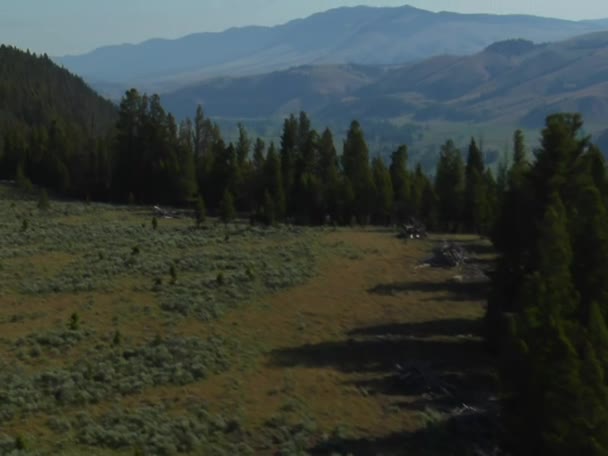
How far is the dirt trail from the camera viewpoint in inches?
1211

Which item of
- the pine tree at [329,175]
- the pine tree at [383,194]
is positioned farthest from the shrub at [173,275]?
the pine tree at [383,194]

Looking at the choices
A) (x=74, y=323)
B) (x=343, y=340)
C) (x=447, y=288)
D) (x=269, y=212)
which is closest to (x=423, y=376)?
(x=343, y=340)

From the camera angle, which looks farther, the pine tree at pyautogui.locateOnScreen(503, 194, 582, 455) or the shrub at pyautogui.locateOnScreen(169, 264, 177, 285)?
the shrub at pyautogui.locateOnScreen(169, 264, 177, 285)

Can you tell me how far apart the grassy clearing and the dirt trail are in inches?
4.0

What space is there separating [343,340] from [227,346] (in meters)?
6.10

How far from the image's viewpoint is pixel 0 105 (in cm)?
16550

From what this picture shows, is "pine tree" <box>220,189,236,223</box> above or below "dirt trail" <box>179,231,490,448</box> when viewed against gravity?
above

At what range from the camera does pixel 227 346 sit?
36594mm

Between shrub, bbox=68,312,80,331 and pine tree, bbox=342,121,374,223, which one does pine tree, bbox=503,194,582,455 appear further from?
pine tree, bbox=342,121,374,223

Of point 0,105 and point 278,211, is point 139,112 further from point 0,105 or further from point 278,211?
point 0,105

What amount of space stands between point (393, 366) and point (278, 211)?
43668 mm

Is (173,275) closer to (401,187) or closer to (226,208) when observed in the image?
(226,208)

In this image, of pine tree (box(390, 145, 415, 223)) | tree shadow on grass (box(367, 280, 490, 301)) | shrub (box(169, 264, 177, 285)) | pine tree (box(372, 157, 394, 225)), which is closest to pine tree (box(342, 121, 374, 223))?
pine tree (box(372, 157, 394, 225))

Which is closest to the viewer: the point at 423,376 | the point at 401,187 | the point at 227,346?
the point at 423,376
